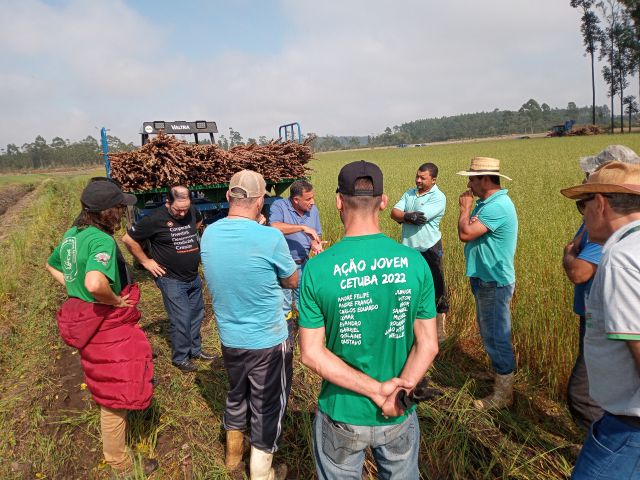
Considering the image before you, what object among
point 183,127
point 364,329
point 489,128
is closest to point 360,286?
point 364,329

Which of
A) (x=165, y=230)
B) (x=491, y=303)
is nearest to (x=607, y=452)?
(x=491, y=303)

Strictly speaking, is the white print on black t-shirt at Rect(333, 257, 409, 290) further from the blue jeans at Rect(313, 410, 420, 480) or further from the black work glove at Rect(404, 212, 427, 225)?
the black work glove at Rect(404, 212, 427, 225)

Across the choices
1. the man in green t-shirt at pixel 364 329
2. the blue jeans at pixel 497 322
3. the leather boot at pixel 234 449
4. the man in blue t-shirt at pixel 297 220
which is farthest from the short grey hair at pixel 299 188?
the man in green t-shirt at pixel 364 329

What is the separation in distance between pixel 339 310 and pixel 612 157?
78.7 inches

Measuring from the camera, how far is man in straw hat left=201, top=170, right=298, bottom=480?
2.16 meters

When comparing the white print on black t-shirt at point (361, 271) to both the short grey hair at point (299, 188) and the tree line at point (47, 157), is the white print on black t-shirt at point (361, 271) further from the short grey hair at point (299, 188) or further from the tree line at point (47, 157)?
the tree line at point (47, 157)

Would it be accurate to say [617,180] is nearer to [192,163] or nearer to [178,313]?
[178,313]

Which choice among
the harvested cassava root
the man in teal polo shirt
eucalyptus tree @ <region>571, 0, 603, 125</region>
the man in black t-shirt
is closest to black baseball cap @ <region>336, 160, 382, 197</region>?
the man in black t-shirt

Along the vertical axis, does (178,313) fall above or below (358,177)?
below

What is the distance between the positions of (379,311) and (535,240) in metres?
4.52

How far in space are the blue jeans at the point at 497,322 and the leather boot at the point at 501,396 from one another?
0.06 metres

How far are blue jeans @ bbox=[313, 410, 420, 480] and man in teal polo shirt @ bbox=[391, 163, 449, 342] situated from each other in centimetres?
272

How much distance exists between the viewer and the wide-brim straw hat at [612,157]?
7.17 ft

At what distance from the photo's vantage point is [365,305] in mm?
1436
